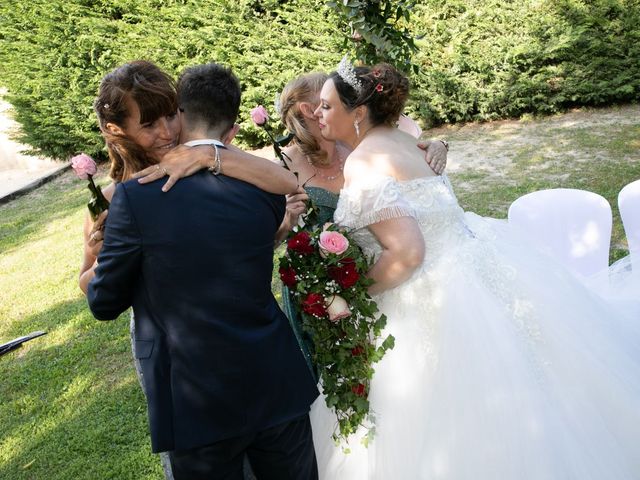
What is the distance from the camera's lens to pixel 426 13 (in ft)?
29.1

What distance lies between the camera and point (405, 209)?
2.25 metres

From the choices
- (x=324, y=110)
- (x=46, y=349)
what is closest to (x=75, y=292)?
(x=46, y=349)

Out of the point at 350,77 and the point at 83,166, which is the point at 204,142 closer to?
the point at 83,166

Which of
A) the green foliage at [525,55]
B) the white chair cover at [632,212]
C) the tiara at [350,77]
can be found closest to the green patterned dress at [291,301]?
the tiara at [350,77]

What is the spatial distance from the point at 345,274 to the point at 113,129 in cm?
98

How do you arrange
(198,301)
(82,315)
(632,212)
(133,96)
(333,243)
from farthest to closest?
(82,315) → (632,212) → (333,243) → (133,96) → (198,301)

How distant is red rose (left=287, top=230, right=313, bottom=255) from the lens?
225cm

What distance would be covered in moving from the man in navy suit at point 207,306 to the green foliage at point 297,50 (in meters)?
5.94

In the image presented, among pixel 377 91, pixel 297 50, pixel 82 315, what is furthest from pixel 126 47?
pixel 377 91

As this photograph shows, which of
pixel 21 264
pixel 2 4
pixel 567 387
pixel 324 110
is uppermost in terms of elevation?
pixel 324 110

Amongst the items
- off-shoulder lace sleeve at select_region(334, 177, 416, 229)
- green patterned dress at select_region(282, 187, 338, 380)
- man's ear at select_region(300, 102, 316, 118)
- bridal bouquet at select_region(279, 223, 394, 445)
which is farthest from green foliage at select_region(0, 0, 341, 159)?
bridal bouquet at select_region(279, 223, 394, 445)

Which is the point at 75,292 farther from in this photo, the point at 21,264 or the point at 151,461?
the point at 151,461

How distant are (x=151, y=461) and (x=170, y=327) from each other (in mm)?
2071

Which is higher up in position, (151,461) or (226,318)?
(226,318)
